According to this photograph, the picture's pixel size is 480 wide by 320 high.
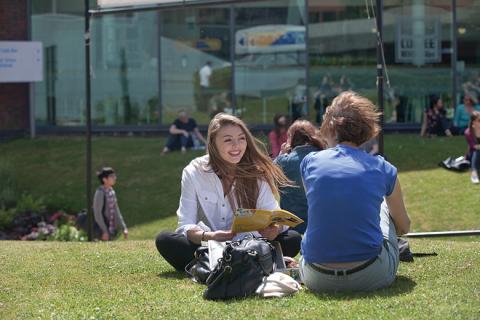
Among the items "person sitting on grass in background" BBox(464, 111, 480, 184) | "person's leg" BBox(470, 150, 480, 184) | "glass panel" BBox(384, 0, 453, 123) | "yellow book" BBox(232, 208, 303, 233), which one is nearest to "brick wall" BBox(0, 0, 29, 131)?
"glass panel" BBox(384, 0, 453, 123)

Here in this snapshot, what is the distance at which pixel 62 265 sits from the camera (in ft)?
27.0

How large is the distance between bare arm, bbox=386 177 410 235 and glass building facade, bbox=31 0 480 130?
56.7 ft

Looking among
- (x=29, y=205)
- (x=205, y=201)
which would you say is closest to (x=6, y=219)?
(x=29, y=205)

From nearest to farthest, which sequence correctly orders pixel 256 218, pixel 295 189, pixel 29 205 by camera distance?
pixel 256 218
pixel 295 189
pixel 29 205

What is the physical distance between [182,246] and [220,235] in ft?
1.44

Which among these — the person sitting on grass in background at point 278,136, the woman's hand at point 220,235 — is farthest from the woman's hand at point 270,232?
the person sitting on grass in background at point 278,136

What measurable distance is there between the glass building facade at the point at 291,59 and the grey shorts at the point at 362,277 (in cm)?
1751

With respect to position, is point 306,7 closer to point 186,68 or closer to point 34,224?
point 186,68

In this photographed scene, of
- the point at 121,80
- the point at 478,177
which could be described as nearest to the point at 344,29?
the point at 121,80

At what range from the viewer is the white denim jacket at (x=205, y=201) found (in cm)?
721

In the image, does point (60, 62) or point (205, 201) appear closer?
point (205, 201)

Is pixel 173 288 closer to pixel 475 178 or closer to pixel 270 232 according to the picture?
pixel 270 232

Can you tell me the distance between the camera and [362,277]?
20.0 feet

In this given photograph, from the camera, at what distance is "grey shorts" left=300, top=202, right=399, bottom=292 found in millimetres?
6094
